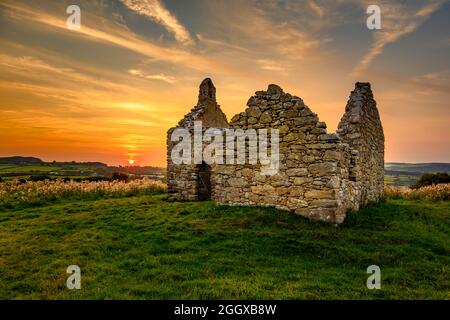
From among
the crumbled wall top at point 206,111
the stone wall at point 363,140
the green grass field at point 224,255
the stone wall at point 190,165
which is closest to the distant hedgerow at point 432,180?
the stone wall at point 363,140

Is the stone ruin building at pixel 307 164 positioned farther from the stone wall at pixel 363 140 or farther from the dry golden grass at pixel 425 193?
the dry golden grass at pixel 425 193

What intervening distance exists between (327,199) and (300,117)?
327cm

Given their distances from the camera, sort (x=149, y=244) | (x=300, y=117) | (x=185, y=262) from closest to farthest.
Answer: (x=185, y=262)
(x=149, y=244)
(x=300, y=117)

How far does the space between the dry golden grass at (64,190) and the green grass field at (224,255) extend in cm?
621

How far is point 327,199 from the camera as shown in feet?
38.8

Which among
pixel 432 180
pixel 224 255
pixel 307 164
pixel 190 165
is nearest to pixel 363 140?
pixel 307 164

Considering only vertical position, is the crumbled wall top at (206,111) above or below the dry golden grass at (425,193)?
above

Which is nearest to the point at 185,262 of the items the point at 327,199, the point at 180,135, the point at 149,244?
the point at 149,244

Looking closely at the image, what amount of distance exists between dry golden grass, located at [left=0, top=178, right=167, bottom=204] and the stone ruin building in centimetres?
1079

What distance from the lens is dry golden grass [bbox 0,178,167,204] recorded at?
20.1 metres

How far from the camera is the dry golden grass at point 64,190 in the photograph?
2009 cm

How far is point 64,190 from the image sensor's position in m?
21.6

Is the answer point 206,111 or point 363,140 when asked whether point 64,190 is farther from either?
point 363,140
